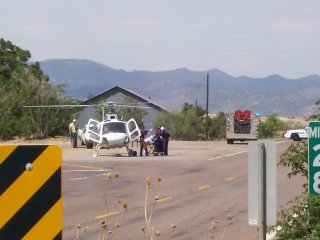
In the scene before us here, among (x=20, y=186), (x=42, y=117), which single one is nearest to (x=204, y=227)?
(x=20, y=186)

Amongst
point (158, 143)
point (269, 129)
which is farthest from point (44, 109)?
point (269, 129)

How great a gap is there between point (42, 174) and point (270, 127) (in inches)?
3205

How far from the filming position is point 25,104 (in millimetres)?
61500

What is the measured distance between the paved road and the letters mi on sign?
1.04m

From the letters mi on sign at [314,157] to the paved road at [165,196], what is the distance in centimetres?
104

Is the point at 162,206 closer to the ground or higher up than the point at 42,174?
closer to the ground

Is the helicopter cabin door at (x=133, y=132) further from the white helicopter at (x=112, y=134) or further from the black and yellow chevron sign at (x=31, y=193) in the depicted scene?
the black and yellow chevron sign at (x=31, y=193)

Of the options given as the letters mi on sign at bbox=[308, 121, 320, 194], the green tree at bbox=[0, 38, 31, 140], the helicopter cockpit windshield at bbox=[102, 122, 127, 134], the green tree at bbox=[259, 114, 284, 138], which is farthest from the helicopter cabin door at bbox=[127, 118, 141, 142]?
the green tree at bbox=[259, 114, 284, 138]

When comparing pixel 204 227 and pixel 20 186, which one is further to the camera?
pixel 204 227

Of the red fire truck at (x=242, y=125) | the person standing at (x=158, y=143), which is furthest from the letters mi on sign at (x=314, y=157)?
the red fire truck at (x=242, y=125)

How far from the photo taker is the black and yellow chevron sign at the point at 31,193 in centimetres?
461

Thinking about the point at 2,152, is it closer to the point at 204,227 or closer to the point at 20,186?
the point at 20,186

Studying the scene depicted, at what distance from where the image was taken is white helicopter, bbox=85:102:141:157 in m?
42.7

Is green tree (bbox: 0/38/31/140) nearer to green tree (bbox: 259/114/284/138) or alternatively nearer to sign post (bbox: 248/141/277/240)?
green tree (bbox: 259/114/284/138)
